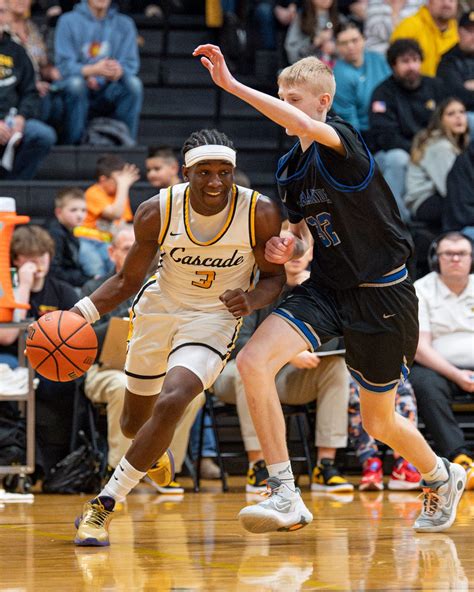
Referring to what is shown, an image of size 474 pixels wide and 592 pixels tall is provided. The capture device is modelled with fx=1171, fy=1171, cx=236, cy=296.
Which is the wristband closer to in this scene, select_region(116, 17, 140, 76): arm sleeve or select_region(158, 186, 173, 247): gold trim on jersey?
select_region(158, 186, 173, 247): gold trim on jersey

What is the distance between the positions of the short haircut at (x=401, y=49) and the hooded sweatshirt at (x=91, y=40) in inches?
90.6

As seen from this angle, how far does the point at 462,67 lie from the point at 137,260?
6.58 meters

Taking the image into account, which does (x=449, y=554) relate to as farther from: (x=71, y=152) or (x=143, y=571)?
(x=71, y=152)

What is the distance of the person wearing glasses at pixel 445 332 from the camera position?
24.8 ft

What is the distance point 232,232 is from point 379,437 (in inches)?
42.6

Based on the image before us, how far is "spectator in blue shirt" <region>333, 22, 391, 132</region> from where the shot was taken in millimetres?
10664

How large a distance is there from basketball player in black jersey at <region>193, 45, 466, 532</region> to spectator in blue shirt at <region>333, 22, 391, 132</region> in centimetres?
586

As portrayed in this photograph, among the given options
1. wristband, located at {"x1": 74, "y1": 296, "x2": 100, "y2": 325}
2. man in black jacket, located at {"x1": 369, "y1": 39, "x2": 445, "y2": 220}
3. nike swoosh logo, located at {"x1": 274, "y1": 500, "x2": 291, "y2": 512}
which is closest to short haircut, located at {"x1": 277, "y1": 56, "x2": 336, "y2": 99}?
wristband, located at {"x1": 74, "y1": 296, "x2": 100, "y2": 325}

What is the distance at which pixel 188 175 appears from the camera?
16.4ft

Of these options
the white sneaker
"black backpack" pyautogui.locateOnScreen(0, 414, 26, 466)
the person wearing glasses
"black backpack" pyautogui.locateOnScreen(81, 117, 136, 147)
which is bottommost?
"black backpack" pyautogui.locateOnScreen(0, 414, 26, 466)

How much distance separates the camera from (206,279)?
5.09 m

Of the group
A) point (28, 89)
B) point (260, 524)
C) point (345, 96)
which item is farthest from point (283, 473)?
point (345, 96)

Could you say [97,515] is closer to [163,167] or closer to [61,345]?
[61,345]

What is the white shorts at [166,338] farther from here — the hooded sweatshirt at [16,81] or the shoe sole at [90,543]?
the hooded sweatshirt at [16,81]
